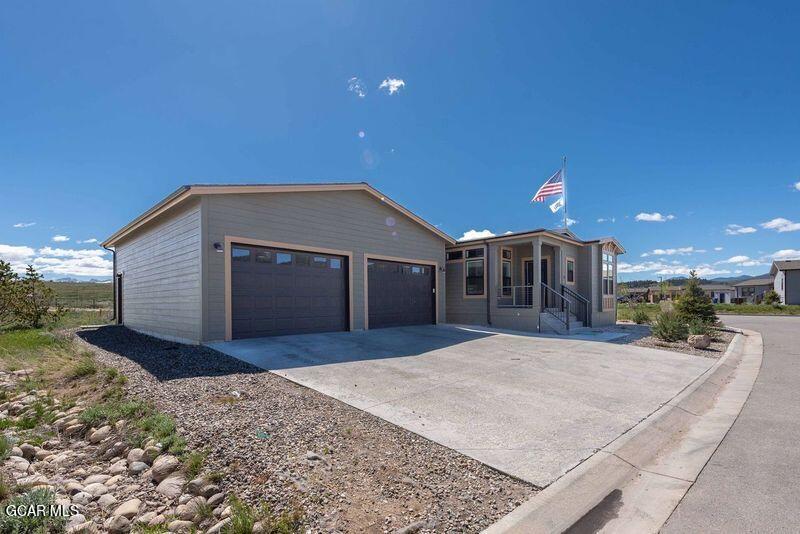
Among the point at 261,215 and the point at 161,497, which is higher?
the point at 261,215

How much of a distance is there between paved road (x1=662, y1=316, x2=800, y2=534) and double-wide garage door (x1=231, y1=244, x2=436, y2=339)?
894 cm

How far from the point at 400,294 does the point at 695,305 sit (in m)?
10.8

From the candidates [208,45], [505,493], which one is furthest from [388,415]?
[208,45]

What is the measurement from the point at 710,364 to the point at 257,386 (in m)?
8.88

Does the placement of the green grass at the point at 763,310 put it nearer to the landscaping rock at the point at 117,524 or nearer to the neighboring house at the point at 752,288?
the neighboring house at the point at 752,288

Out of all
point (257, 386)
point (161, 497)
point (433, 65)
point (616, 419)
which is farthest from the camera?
point (433, 65)

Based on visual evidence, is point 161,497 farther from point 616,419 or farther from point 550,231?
point 550,231

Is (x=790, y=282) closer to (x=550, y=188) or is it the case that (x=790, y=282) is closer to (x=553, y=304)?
(x=550, y=188)

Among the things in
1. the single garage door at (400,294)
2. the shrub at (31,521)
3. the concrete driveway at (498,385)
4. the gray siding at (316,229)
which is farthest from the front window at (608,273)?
the shrub at (31,521)

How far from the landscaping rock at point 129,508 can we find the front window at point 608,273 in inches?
706

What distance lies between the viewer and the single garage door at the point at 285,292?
30.6ft

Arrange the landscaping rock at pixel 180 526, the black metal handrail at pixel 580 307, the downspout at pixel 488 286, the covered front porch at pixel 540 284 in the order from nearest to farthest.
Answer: the landscaping rock at pixel 180 526 < the covered front porch at pixel 540 284 < the downspout at pixel 488 286 < the black metal handrail at pixel 580 307

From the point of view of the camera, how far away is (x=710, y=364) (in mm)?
7742

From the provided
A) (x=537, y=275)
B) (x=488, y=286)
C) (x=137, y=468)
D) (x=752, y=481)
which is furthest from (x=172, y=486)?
(x=488, y=286)
